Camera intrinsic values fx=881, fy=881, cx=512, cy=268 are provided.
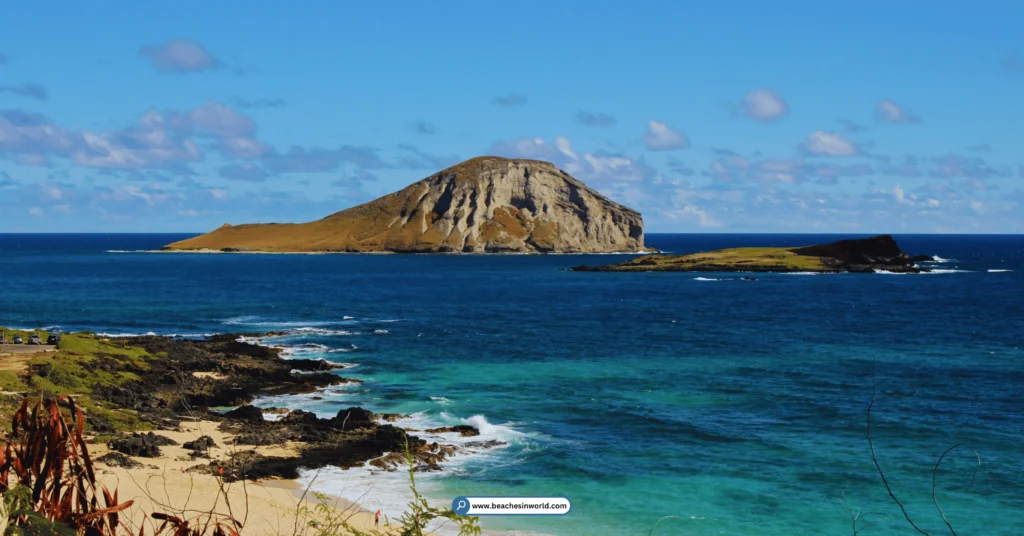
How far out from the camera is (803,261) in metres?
155

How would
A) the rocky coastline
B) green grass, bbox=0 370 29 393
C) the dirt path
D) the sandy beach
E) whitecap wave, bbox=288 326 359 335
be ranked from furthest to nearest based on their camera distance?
whitecap wave, bbox=288 326 359 335 → the dirt path → green grass, bbox=0 370 29 393 → the rocky coastline → the sandy beach

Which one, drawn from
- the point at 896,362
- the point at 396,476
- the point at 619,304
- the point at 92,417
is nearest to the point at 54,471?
the point at 396,476

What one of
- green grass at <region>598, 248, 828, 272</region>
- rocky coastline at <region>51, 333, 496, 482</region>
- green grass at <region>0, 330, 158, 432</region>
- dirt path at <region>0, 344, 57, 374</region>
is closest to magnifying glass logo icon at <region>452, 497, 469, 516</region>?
rocky coastline at <region>51, 333, 496, 482</region>

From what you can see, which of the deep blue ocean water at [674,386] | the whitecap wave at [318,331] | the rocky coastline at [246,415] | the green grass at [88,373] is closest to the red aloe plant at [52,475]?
the deep blue ocean water at [674,386]

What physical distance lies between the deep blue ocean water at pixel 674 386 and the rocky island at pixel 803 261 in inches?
1313

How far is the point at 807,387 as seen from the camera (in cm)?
4459

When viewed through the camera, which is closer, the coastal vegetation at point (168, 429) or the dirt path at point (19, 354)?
the coastal vegetation at point (168, 429)

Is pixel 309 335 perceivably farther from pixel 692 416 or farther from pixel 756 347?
pixel 692 416

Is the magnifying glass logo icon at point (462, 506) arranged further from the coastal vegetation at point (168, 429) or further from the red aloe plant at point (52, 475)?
the red aloe plant at point (52, 475)

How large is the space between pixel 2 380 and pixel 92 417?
6.28m

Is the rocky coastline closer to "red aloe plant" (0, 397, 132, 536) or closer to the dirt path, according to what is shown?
the dirt path

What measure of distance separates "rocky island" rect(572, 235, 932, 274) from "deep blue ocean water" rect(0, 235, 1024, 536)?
33.4 meters

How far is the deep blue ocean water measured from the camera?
85.7ft

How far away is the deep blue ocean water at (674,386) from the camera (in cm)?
2612
